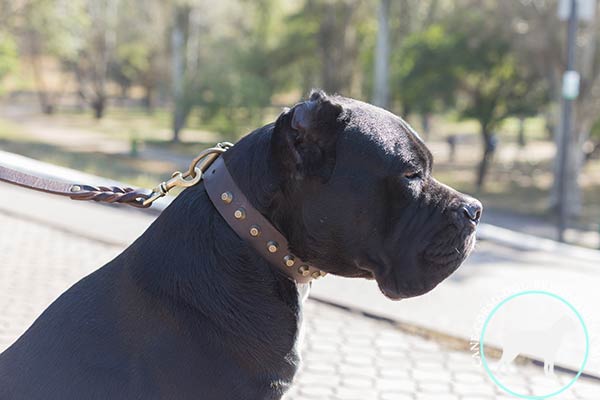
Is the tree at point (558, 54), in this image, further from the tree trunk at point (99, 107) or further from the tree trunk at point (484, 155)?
the tree trunk at point (99, 107)

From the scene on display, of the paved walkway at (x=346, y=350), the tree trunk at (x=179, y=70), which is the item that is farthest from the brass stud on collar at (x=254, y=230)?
the tree trunk at (x=179, y=70)

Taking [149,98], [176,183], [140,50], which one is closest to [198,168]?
[176,183]

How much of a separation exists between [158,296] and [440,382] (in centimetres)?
314

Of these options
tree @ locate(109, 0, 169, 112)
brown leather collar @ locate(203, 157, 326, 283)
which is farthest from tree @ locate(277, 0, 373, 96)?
brown leather collar @ locate(203, 157, 326, 283)

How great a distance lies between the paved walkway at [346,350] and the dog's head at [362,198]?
2.47 metres

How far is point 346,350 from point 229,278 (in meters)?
3.38

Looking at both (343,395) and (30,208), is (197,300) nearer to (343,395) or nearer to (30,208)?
(343,395)

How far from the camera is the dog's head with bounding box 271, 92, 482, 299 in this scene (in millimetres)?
2170

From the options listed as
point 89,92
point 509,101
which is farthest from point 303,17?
point 89,92

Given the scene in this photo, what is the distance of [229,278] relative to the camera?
7.10 ft

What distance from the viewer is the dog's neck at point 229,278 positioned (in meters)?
2.12

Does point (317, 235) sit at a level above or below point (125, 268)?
above

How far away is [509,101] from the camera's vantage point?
2192cm

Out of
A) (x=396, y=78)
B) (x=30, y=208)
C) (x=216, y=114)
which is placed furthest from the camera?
(x=216, y=114)
